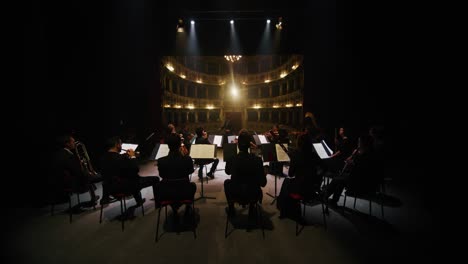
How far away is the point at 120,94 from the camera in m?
7.26

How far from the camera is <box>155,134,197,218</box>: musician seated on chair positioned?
3.24 m

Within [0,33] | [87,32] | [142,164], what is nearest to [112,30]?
[87,32]

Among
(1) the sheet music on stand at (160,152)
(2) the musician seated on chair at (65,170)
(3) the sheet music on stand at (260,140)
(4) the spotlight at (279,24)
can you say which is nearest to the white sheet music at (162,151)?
(1) the sheet music on stand at (160,152)

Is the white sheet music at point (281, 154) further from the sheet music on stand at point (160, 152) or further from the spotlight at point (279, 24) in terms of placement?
the spotlight at point (279, 24)

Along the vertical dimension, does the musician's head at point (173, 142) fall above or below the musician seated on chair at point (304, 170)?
above

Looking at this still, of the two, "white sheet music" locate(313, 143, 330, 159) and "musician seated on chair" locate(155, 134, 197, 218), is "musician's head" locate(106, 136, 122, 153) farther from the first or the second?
"white sheet music" locate(313, 143, 330, 159)

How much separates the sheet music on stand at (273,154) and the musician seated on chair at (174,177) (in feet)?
5.76

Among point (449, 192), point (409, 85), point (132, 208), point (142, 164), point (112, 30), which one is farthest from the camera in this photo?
point (142, 164)

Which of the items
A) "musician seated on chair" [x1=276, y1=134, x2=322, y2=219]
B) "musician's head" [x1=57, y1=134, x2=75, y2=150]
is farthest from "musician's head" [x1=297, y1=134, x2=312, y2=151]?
"musician's head" [x1=57, y1=134, x2=75, y2=150]

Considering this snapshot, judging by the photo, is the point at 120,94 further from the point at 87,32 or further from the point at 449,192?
the point at 449,192

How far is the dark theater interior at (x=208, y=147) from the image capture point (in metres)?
3.25

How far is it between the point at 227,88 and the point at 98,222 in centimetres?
1547

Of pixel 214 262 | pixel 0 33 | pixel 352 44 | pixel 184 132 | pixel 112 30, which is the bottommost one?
pixel 214 262

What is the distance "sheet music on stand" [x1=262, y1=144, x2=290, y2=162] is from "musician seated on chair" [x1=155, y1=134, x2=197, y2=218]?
69.1 inches
